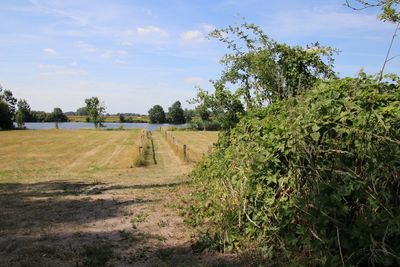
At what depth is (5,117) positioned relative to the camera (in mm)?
84625

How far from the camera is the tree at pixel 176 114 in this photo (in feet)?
493

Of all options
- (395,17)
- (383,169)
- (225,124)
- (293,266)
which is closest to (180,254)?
(293,266)

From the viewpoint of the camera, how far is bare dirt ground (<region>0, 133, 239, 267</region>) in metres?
6.43

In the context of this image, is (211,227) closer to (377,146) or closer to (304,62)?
(377,146)

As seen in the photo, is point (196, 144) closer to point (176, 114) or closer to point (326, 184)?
point (326, 184)

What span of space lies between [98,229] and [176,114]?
142m

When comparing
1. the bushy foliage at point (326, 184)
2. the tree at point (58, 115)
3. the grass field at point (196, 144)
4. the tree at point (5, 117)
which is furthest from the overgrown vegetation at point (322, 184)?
the tree at point (58, 115)

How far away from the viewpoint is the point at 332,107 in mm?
5660

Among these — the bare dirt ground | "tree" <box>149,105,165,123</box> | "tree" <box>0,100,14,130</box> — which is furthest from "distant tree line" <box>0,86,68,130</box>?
the bare dirt ground

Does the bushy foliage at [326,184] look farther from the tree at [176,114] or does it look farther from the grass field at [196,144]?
the tree at [176,114]

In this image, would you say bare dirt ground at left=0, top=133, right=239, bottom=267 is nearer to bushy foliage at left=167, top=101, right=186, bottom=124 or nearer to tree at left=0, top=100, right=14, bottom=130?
tree at left=0, top=100, right=14, bottom=130

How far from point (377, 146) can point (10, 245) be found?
6.08 meters

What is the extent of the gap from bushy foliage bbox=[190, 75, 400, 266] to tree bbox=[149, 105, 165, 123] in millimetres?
144127

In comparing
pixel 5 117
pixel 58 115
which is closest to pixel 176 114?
pixel 58 115
